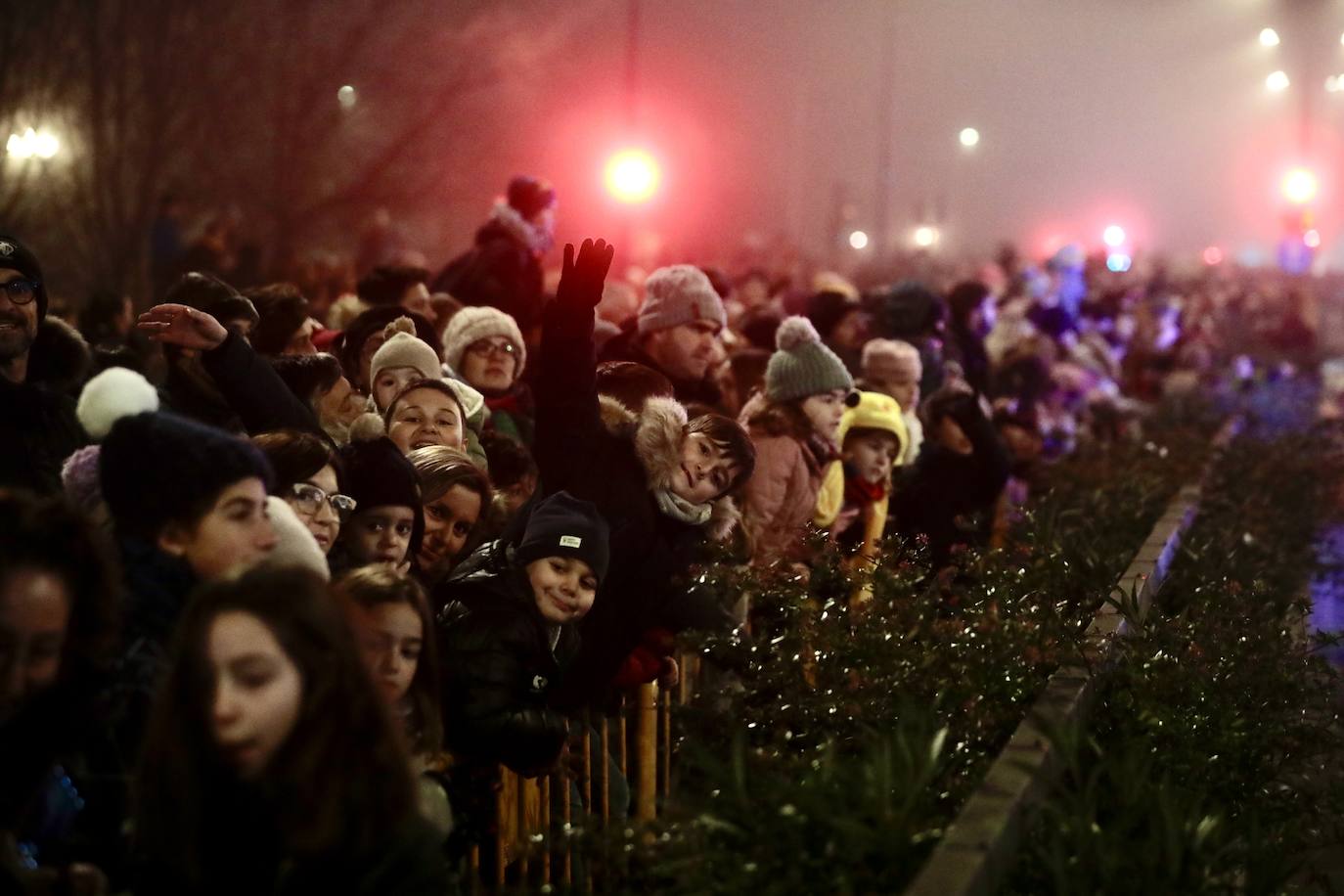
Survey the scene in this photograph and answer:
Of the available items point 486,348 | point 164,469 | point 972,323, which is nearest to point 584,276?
point 486,348

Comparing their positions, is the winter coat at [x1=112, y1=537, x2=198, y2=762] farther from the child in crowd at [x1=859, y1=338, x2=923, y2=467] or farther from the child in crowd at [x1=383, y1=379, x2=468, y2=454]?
the child in crowd at [x1=859, y1=338, x2=923, y2=467]

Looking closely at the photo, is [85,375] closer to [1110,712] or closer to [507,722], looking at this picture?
[507,722]

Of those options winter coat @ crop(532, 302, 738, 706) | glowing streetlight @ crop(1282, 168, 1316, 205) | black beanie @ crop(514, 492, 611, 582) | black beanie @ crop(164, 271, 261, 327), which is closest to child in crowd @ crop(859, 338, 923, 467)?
winter coat @ crop(532, 302, 738, 706)

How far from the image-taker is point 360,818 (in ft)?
13.5

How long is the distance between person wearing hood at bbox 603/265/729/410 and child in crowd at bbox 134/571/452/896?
5.59m

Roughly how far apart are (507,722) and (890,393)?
5.82 meters

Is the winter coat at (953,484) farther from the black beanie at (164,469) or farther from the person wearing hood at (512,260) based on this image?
the black beanie at (164,469)

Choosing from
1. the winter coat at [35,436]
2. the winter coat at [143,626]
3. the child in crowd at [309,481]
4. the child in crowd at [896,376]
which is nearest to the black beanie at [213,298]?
the winter coat at [35,436]

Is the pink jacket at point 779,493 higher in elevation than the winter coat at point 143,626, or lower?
higher

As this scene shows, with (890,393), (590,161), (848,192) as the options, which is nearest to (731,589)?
(890,393)

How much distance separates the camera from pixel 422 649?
521 centimetres

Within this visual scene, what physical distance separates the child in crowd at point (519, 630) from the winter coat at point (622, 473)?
52 centimetres

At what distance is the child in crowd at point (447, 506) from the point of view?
23.3 ft

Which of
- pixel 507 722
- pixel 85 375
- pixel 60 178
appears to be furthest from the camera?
pixel 60 178
